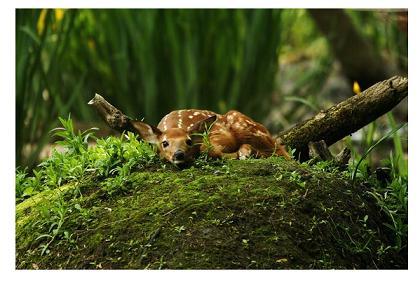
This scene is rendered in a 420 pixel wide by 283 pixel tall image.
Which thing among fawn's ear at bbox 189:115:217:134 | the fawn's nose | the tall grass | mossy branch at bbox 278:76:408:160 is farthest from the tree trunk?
the fawn's nose

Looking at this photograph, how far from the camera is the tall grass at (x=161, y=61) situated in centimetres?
470

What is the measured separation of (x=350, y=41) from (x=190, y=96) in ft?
7.25

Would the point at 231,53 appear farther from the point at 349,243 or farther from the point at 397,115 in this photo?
the point at 349,243

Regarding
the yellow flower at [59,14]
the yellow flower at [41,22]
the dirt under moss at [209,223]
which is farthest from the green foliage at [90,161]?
the yellow flower at [59,14]

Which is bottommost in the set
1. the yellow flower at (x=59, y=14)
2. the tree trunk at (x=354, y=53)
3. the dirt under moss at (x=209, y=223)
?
the dirt under moss at (x=209, y=223)

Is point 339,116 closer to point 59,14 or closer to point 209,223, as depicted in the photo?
point 209,223

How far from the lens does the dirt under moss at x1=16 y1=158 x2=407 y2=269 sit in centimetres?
236

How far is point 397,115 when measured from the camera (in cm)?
618

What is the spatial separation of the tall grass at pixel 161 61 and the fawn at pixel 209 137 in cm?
170

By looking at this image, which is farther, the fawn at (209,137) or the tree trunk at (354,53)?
the tree trunk at (354,53)

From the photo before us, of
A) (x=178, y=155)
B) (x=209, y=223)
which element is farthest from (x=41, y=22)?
(x=209, y=223)

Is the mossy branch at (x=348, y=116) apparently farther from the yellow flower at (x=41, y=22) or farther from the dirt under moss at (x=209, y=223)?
the yellow flower at (x=41, y=22)
